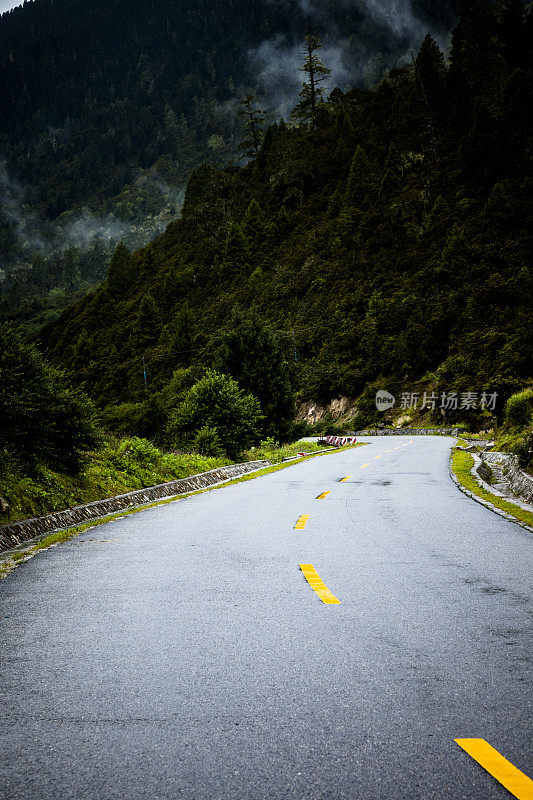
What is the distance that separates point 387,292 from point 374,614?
6436cm

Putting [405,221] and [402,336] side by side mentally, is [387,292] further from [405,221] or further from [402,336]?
[405,221]

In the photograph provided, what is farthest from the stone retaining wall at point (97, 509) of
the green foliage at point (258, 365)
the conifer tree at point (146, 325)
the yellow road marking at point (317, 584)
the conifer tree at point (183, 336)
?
the conifer tree at point (146, 325)

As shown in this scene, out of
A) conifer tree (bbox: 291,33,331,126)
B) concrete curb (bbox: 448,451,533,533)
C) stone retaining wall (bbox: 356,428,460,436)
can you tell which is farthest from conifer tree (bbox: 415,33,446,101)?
concrete curb (bbox: 448,451,533,533)

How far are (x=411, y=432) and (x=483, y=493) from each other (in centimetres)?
3901

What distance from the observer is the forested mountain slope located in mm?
57125

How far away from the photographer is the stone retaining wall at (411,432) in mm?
47125

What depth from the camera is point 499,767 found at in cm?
239

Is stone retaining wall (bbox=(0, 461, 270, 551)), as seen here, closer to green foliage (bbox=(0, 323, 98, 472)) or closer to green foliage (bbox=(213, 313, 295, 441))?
green foliage (bbox=(0, 323, 98, 472))

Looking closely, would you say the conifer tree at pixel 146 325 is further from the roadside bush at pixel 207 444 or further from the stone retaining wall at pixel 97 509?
the stone retaining wall at pixel 97 509

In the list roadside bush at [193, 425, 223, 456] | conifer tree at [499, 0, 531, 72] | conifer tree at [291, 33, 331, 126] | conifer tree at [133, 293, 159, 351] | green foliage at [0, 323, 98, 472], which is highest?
conifer tree at [291, 33, 331, 126]

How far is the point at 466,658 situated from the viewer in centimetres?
360

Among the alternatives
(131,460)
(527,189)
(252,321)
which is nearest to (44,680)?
(131,460)

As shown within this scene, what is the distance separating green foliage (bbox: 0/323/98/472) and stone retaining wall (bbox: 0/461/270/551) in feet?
4.15

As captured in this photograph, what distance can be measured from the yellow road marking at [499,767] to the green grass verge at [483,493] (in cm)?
710
